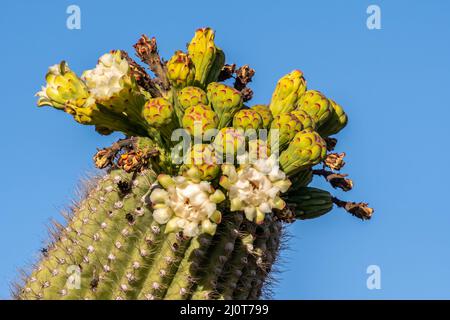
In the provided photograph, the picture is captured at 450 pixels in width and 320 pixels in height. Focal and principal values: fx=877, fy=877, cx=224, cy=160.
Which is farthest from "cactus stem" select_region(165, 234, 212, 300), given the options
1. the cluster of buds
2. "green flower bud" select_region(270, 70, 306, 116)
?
"green flower bud" select_region(270, 70, 306, 116)

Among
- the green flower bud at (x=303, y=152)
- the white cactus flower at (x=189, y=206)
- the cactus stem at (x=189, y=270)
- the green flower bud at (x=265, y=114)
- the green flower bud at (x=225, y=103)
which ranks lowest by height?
the cactus stem at (x=189, y=270)

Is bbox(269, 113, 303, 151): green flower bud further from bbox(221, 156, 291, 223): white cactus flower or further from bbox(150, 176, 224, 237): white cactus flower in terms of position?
bbox(150, 176, 224, 237): white cactus flower

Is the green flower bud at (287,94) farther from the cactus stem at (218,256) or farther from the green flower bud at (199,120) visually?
the cactus stem at (218,256)

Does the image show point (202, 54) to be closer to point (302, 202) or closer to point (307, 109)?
point (307, 109)

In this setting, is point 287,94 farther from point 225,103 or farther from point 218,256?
point 218,256

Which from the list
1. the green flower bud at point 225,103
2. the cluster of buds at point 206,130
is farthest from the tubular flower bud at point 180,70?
the green flower bud at point 225,103

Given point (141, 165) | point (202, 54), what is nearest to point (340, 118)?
point (202, 54)
